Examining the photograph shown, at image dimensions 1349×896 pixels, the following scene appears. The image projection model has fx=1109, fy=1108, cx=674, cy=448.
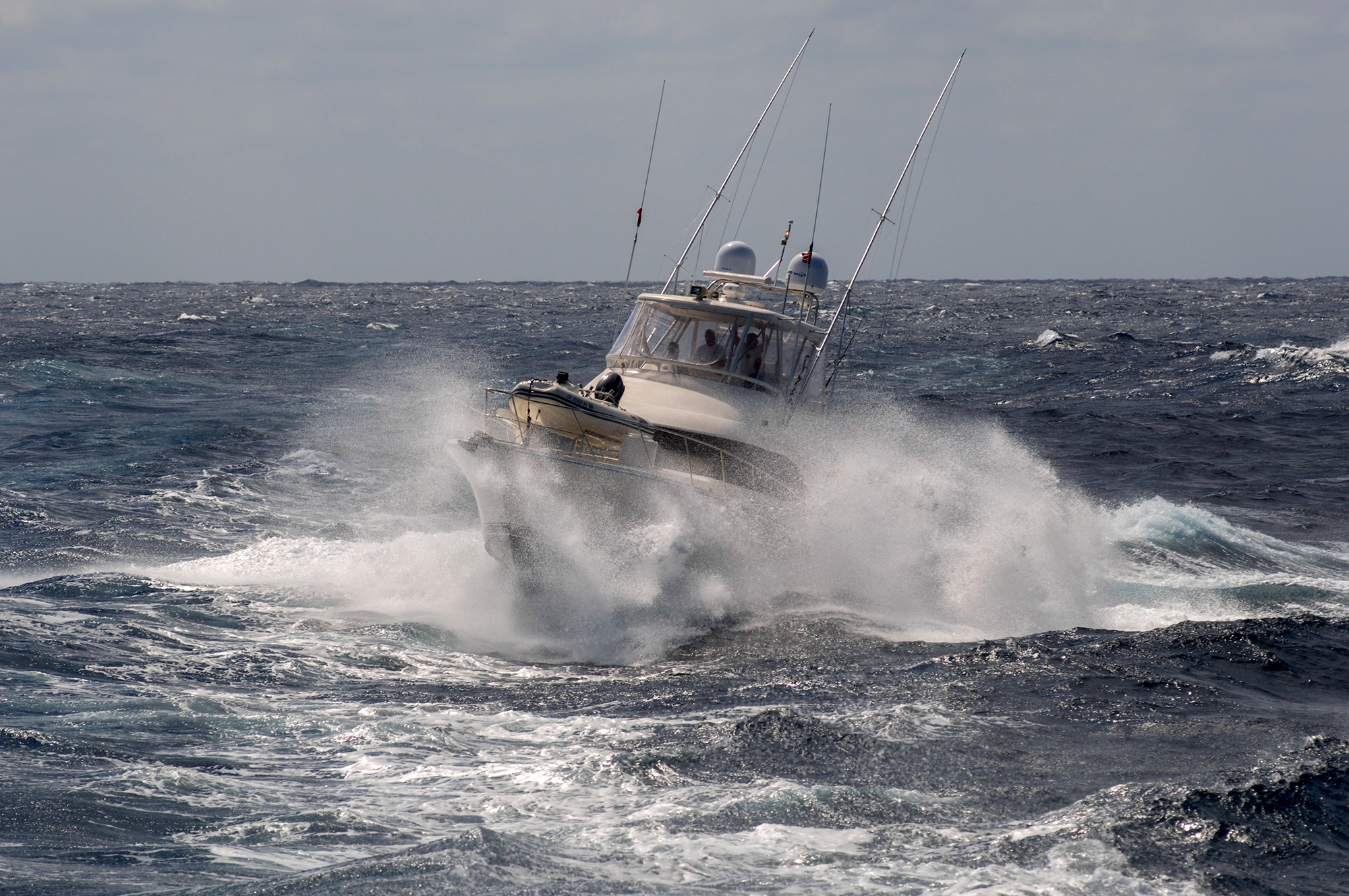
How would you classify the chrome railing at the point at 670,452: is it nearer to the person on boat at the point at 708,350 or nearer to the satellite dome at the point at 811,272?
the person on boat at the point at 708,350

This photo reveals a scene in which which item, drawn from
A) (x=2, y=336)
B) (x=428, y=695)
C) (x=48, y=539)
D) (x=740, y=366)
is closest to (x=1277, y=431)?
(x=740, y=366)

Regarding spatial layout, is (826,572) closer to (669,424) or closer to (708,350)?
(669,424)

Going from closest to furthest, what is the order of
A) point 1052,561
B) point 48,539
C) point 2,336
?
1. point 1052,561
2. point 48,539
3. point 2,336

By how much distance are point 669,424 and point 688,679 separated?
138 inches

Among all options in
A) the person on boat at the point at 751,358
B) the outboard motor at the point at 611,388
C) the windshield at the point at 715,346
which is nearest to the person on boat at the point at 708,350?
the windshield at the point at 715,346

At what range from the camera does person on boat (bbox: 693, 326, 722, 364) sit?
41.4 ft

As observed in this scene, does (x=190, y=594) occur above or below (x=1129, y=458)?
below

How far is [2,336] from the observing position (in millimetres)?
41656

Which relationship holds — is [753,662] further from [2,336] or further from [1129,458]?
[2,336]

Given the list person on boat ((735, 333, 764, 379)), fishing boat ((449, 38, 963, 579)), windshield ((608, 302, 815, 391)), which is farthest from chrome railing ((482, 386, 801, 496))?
person on boat ((735, 333, 764, 379))


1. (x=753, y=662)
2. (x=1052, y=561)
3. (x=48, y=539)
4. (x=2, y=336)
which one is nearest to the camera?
(x=753, y=662)

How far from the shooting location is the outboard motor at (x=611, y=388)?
37.6 ft

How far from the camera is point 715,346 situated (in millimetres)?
12656

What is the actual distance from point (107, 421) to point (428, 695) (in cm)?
1638
